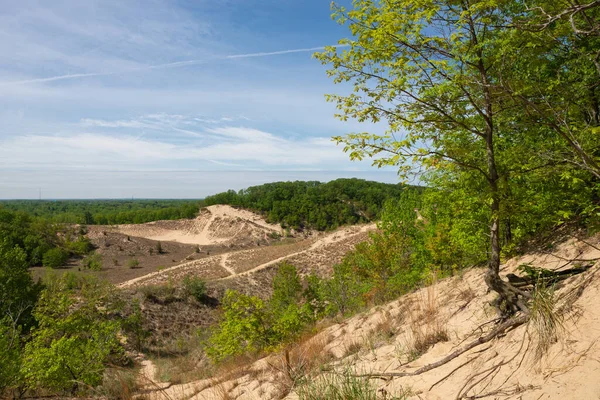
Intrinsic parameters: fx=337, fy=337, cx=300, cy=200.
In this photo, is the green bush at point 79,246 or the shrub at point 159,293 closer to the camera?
the shrub at point 159,293

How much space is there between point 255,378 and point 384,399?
3.81m

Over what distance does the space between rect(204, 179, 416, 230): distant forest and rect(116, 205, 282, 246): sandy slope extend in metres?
5.33

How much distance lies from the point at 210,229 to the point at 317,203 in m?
35.6

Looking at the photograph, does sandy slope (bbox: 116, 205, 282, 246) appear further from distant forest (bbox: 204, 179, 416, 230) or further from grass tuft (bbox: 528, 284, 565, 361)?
grass tuft (bbox: 528, 284, 565, 361)

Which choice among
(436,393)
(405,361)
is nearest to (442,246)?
(405,361)

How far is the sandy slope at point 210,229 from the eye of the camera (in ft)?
273

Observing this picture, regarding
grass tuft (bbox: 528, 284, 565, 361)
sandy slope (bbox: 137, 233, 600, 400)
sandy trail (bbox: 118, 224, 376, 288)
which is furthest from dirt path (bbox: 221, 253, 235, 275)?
grass tuft (bbox: 528, 284, 565, 361)

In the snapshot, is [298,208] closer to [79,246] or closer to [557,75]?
[79,246]

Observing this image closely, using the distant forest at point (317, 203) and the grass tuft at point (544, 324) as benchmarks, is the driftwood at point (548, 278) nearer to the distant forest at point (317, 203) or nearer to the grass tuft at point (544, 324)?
the grass tuft at point (544, 324)

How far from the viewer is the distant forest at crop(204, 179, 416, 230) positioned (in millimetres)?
98762

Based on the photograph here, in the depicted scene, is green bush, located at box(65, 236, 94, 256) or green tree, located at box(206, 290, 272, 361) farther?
green bush, located at box(65, 236, 94, 256)

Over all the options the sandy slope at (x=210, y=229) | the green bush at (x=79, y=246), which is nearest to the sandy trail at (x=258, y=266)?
the green bush at (x=79, y=246)

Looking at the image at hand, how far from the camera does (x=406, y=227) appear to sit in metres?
20.1

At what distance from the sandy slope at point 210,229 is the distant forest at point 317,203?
17.5ft
